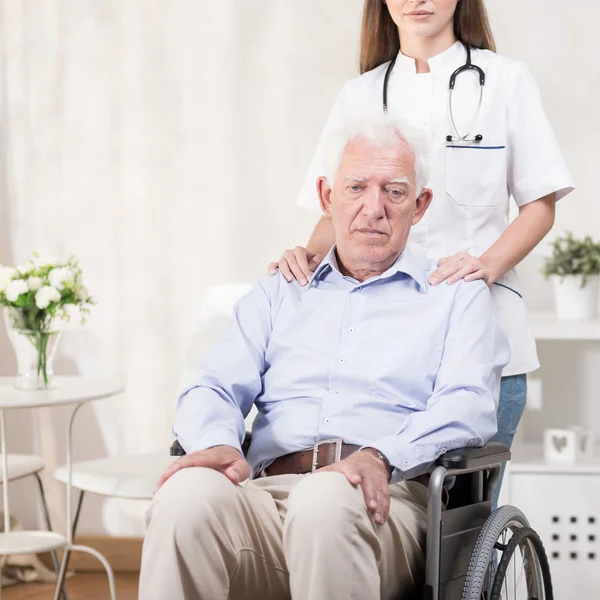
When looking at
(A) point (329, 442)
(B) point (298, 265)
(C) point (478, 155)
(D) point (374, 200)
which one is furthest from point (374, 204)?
(A) point (329, 442)

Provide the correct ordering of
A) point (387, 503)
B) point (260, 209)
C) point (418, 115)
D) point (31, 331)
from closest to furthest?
point (387, 503)
point (418, 115)
point (31, 331)
point (260, 209)

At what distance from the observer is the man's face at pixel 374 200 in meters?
1.88

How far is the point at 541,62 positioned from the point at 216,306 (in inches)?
53.5

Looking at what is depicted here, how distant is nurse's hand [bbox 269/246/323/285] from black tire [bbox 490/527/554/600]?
2.15ft

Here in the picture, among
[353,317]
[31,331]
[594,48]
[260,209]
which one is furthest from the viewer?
[260,209]

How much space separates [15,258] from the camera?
3.59 metres

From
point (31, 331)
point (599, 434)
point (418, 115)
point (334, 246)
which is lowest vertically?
point (599, 434)

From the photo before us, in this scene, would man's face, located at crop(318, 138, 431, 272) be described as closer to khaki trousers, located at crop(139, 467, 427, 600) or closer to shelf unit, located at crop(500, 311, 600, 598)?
khaki trousers, located at crop(139, 467, 427, 600)

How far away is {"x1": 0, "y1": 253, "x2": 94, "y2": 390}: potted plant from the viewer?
8.99 ft

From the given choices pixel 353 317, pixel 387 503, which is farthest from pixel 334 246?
pixel 387 503

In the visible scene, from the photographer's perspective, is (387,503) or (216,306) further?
(216,306)

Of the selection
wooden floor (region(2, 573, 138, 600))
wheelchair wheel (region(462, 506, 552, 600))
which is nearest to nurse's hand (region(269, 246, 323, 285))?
wheelchair wheel (region(462, 506, 552, 600))

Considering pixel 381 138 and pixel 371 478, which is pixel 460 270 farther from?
pixel 371 478

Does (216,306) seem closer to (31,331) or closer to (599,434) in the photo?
(31,331)
